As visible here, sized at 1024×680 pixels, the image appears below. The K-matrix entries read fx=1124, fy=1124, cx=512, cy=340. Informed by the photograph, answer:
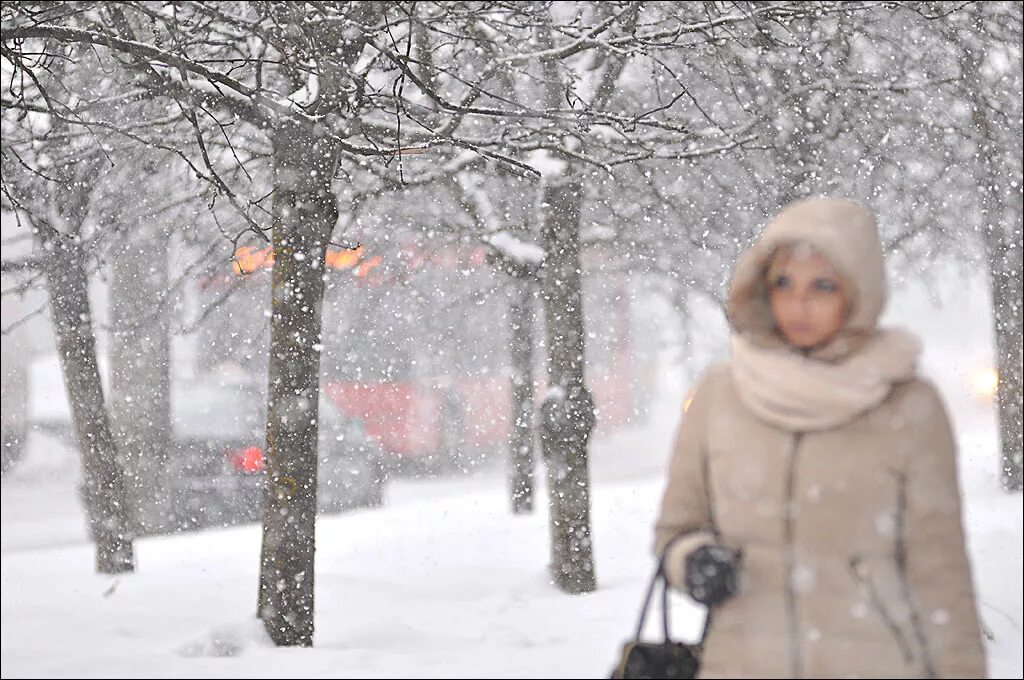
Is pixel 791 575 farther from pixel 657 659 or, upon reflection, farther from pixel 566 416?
pixel 566 416

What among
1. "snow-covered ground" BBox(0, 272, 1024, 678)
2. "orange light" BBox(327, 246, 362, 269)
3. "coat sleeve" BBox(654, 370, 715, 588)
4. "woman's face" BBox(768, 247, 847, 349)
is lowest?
"snow-covered ground" BBox(0, 272, 1024, 678)

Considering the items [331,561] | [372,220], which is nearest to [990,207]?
[372,220]

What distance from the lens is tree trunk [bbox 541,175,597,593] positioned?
801 cm

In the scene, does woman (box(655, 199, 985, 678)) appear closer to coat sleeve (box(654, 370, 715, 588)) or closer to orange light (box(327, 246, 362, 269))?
coat sleeve (box(654, 370, 715, 588))

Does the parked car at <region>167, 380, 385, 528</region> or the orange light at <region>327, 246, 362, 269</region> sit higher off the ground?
the orange light at <region>327, 246, 362, 269</region>

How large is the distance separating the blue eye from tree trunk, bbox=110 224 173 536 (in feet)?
31.7

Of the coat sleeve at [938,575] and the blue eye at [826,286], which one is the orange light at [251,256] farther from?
the coat sleeve at [938,575]

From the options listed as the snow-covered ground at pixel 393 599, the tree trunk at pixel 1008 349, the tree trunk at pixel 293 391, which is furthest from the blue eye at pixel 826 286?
the tree trunk at pixel 1008 349

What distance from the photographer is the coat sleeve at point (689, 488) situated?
244 centimetres

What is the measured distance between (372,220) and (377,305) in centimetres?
460

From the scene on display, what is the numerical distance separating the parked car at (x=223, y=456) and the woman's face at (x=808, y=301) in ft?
33.1

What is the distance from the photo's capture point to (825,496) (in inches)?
88.5

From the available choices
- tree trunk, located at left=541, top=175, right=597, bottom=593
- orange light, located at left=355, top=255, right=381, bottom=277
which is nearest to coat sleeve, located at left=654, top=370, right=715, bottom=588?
tree trunk, located at left=541, top=175, right=597, bottom=593

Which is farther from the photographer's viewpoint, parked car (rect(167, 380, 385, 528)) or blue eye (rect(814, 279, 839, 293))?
parked car (rect(167, 380, 385, 528))
